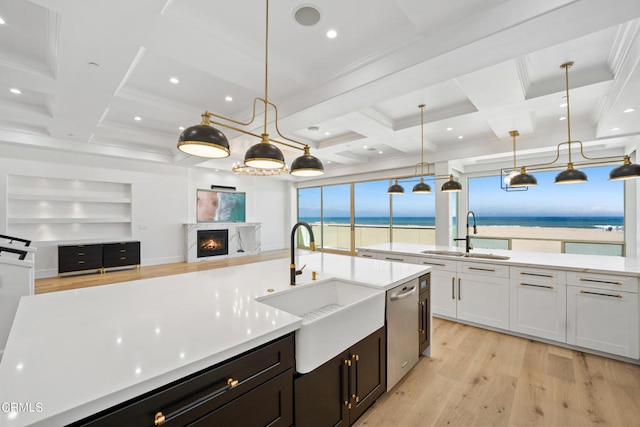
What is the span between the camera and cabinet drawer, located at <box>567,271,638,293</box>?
8.02 feet

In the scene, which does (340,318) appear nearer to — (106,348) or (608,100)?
(106,348)

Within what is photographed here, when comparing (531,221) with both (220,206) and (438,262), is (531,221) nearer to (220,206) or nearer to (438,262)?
(438,262)

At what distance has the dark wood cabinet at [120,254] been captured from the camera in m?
6.05

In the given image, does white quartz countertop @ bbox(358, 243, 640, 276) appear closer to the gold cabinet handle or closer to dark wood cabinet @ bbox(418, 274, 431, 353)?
dark wood cabinet @ bbox(418, 274, 431, 353)

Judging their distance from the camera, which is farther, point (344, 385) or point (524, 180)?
point (524, 180)

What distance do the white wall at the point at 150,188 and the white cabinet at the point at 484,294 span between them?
7.14m

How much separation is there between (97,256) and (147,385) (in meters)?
6.79

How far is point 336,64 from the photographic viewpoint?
285cm

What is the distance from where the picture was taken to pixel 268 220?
9820mm

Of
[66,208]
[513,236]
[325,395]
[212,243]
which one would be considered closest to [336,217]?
[212,243]

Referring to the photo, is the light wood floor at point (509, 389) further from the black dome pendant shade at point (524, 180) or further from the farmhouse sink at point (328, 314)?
the black dome pendant shade at point (524, 180)

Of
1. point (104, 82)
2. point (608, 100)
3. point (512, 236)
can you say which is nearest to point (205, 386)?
point (104, 82)

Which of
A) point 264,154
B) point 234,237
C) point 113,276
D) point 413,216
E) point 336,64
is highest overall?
point 336,64

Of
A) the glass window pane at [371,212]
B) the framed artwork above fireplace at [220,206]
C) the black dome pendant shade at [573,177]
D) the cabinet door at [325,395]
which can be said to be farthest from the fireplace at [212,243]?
the black dome pendant shade at [573,177]
